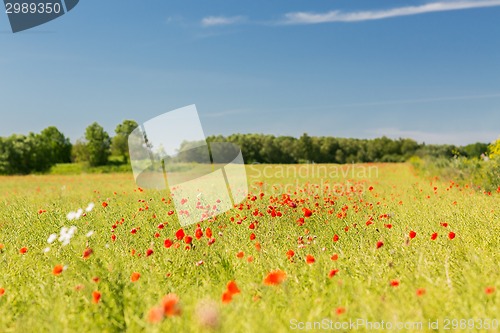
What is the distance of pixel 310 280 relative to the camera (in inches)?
141

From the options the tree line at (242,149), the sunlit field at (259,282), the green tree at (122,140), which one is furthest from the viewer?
the green tree at (122,140)

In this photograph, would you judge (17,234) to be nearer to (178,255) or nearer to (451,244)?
(178,255)

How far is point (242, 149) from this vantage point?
69.9 metres

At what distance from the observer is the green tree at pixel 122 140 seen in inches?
2258

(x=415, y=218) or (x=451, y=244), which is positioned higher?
(x=451, y=244)

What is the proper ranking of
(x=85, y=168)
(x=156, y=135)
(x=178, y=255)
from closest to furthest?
1. (x=178, y=255)
2. (x=156, y=135)
3. (x=85, y=168)

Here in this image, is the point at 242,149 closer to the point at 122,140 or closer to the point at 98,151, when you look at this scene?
the point at 122,140

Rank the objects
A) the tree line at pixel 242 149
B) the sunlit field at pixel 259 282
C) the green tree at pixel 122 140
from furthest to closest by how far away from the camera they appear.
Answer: the green tree at pixel 122 140 < the tree line at pixel 242 149 < the sunlit field at pixel 259 282

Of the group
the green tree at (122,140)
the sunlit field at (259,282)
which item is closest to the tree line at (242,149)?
the green tree at (122,140)

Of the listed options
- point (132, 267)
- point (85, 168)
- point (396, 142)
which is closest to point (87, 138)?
point (85, 168)

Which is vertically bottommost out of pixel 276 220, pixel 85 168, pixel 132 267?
pixel 85 168

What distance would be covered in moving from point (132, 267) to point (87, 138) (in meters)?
62.8

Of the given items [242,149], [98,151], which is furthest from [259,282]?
[242,149]

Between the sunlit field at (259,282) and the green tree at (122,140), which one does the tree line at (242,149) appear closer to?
the green tree at (122,140)
